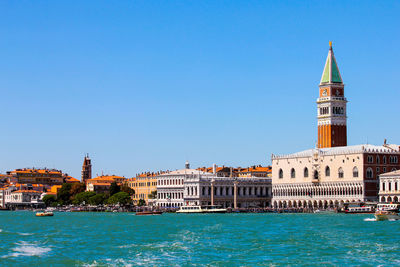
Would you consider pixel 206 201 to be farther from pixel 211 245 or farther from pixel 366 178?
pixel 211 245

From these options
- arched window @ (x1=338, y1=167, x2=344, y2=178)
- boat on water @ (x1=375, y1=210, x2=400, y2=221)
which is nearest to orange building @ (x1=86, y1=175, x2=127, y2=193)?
arched window @ (x1=338, y1=167, x2=344, y2=178)

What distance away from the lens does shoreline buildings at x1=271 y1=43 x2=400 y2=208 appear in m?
128

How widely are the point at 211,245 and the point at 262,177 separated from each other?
349ft

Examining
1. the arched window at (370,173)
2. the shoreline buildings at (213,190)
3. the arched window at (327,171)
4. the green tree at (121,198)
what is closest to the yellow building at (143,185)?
the shoreline buildings at (213,190)

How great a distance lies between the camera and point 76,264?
46.2 metres

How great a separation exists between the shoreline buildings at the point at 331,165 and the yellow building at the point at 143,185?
2968 centimetres

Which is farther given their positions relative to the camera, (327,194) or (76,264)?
(327,194)

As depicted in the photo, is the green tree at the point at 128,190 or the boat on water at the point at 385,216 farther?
the green tree at the point at 128,190

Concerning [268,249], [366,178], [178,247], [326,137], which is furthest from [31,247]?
[326,137]

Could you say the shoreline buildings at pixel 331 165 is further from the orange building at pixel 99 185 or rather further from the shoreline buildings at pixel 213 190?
the orange building at pixel 99 185

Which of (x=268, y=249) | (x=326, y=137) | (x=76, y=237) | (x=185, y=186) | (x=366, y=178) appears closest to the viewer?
(x=268, y=249)

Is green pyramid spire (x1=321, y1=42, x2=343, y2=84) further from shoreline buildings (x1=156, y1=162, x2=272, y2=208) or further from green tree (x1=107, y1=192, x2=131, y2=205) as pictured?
green tree (x1=107, y1=192, x2=131, y2=205)

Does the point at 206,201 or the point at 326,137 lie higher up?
the point at 326,137

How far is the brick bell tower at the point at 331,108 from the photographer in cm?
14362
